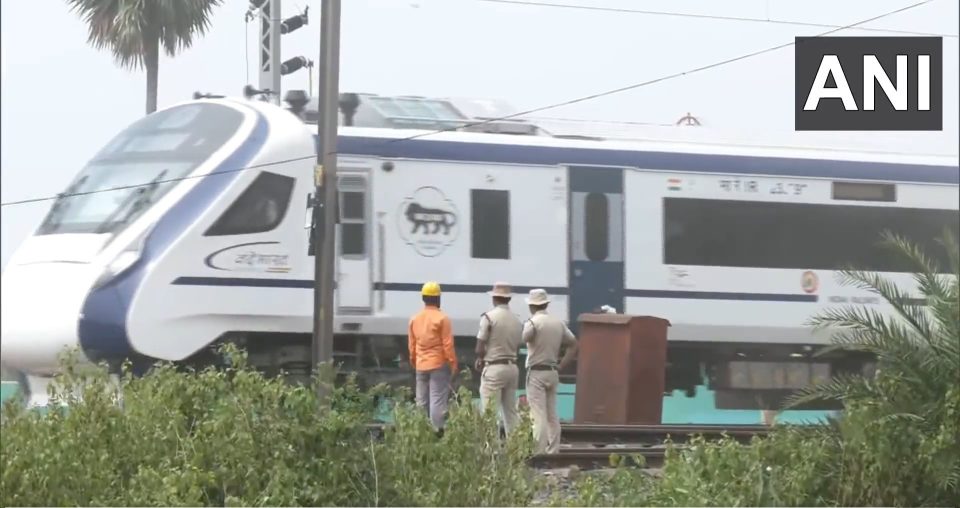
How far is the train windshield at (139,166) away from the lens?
1684cm

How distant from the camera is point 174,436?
361 inches

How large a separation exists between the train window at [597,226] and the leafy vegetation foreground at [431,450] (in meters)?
9.09

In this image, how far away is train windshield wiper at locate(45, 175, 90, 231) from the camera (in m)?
17.3

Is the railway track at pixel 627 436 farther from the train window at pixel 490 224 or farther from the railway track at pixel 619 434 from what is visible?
the train window at pixel 490 224

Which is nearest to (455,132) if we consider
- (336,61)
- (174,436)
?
(336,61)

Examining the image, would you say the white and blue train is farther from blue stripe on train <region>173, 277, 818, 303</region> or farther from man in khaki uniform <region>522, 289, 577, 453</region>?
man in khaki uniform <region>522, 289, 577, 453</region>

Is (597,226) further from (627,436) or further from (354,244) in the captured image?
(627,436)

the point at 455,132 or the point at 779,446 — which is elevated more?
the point at 455,132

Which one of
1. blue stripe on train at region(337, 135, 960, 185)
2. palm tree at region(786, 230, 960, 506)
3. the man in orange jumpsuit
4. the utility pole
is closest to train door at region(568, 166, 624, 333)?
blue stripe on train at region(337, 135, 960, 185)

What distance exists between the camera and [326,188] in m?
16.8

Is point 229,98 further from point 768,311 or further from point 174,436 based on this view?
point 174,436

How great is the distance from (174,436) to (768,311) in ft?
38.4

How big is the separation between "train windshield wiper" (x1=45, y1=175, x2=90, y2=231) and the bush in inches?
323

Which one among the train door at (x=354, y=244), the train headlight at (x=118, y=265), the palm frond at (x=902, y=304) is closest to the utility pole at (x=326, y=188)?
the train door at (x=354, y=244)
